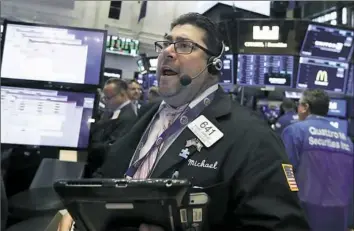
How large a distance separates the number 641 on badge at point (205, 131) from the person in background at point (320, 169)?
209 cm

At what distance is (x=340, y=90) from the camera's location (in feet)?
20.2

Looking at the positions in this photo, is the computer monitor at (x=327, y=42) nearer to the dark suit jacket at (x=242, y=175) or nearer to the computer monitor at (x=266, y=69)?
the computer monitor at (x=266, y=69)

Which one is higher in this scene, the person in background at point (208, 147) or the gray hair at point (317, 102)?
the gray hair at point (317, 102)

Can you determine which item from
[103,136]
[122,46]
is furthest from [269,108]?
[122,46]

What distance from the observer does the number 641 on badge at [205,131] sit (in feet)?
4.53

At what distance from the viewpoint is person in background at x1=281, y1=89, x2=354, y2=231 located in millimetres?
3340

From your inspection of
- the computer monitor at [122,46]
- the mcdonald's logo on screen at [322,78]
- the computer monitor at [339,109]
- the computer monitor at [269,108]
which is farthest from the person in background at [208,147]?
the computer monitor at [122,46]

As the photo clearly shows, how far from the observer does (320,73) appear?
19.7 feet

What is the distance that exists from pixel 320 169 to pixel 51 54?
2.31 meters

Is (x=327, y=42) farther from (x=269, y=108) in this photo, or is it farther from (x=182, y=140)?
(x=182, y=140)

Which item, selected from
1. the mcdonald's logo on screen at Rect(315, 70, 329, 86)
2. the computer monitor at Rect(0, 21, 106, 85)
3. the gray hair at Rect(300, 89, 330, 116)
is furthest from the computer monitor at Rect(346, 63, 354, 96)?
the computer monitor at Rect(0, 21, 106, 85)

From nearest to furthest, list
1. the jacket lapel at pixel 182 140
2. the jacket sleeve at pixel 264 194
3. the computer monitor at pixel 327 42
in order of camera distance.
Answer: the jacket sleeve at pixel 264 194
the jacket lapel at pixel 182 140
the computer monitor at pixel 327 42

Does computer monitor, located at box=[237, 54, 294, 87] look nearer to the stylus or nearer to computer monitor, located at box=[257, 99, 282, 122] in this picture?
computer monitor, located at box=[257, 99, 282, 122]

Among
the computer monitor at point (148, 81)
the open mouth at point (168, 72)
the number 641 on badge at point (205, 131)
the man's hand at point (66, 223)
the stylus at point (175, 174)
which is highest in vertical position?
the computer monitor at point (148, 81)
